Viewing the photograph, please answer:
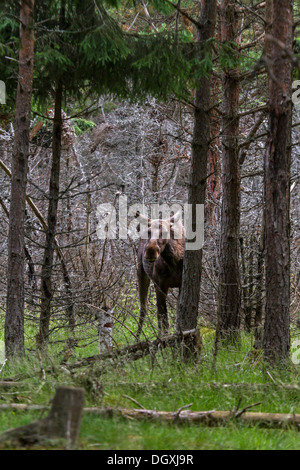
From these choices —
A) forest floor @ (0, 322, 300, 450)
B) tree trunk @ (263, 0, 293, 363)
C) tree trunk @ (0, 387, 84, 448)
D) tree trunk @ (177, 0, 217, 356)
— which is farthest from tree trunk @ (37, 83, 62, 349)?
tree trunk @ (0, 387, 84, 448)

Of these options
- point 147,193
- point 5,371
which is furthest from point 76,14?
point 147,193

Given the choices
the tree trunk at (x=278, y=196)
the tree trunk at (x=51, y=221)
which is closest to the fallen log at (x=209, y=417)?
the tree trunk at (x=278, y=196)

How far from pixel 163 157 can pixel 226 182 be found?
422 inches

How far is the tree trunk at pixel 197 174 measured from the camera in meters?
8.97

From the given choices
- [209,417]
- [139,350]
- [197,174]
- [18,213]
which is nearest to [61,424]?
[209,417]

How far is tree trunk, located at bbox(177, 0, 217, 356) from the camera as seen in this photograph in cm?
897

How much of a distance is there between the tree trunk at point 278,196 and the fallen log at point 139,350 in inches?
43.0

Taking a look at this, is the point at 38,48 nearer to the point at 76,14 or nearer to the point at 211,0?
the point at 76,14

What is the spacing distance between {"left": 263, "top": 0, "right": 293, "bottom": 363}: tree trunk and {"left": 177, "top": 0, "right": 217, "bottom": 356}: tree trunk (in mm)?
1670

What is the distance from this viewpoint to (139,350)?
7711 millimetres

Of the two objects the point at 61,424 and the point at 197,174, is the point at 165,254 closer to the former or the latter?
the point at 197,174

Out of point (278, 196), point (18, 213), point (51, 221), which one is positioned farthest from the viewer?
point (51, 221)

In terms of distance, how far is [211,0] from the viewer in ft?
29.3

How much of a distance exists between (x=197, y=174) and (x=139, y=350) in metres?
2.86
